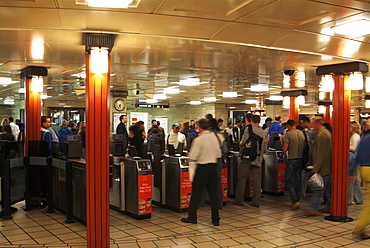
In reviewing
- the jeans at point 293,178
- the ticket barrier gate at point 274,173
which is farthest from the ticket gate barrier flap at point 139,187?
the ticket barrier gate at point 274,173

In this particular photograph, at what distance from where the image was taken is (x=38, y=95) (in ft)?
25.6

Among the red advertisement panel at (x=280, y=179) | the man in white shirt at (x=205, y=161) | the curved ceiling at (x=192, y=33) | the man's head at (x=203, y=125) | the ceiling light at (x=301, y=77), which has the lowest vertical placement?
the red advertisement panel at (x=280, y=179)

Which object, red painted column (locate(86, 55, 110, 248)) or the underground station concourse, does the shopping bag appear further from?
red painted column (locate(86, 55, 110, 248))

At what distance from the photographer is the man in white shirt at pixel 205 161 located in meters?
5.86

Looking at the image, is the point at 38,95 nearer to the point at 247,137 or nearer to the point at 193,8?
the point at 247,137

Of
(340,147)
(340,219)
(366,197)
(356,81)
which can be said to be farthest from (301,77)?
(366,197)

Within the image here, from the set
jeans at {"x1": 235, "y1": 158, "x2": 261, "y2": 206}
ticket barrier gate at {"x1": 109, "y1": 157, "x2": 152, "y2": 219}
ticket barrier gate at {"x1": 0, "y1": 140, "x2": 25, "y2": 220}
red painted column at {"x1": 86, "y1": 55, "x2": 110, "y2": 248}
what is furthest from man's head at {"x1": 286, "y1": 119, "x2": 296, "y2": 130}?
ticket barrier gate at {"x1": 0, "y1": 140, "x2": 25, "y2": 220}

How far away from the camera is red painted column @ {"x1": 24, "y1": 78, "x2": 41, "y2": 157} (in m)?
7.67

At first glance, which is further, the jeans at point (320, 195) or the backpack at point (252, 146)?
the backpack at point (252, 146)

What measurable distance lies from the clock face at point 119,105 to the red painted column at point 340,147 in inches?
396

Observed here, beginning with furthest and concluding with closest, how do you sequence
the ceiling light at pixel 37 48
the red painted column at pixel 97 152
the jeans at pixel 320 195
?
the jeans at pixel 320 195 < the ceiling light at pixel 37 48 < the red painted column at pixel 97 152

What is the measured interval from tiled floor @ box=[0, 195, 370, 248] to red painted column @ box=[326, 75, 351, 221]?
13.7 inches

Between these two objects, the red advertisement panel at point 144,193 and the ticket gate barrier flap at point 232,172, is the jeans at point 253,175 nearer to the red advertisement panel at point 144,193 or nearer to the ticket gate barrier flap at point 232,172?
the ticket gate barrier flap at point 232,172

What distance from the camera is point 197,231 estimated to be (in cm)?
590
